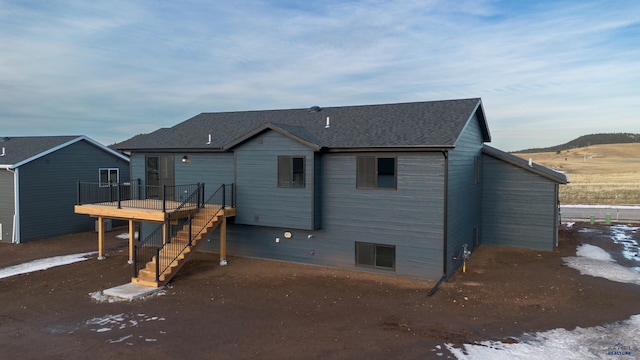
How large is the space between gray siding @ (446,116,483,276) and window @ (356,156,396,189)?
188 centimetres

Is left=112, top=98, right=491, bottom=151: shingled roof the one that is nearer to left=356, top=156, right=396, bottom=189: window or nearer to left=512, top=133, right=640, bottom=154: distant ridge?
left=356, top=156, right=396, bottom=189: window

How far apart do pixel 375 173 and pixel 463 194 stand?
13.0ft

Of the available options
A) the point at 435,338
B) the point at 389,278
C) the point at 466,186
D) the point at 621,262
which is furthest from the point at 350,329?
the point at 621,262

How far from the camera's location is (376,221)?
1437 centimetres

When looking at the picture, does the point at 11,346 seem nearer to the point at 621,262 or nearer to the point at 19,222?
the point at 19,222

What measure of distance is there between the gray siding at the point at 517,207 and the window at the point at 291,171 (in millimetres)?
9344

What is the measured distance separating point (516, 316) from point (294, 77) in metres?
25.0

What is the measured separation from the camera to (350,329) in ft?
31.4

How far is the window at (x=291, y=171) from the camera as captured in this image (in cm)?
1481

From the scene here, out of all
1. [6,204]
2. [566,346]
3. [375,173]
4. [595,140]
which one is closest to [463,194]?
[375,173]

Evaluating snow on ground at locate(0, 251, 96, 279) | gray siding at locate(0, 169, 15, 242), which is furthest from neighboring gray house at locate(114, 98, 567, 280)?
gray siding at locate(0, 169, 15, 242)

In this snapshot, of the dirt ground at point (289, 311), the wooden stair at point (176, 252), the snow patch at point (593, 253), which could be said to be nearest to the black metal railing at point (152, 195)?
the wooden stair at point (176, 252)

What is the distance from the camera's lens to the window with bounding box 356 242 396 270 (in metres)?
14.3

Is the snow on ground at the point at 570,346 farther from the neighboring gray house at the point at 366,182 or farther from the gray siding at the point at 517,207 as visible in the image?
the gray siding at the point at 517,207
